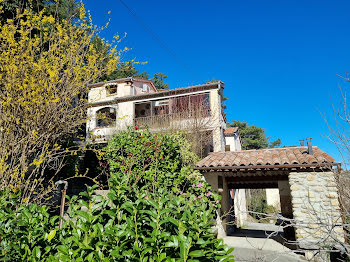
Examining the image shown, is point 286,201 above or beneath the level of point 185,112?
beneath

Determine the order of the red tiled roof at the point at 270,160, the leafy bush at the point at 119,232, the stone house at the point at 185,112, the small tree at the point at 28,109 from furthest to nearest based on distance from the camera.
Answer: the stone house at the point at 185,112 < the red tiled roof at the point at 270,160 < the small tree at the point at 28,109 < the leafy bush at the point at 119,232

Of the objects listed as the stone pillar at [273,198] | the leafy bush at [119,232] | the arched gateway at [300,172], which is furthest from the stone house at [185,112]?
the leafy bush at [119,232]

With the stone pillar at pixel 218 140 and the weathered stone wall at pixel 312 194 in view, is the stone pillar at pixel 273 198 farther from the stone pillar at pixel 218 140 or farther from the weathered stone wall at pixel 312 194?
the weathered stone wall at pixel 312 194

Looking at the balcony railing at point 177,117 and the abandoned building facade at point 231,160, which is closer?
the abandoned building facade at point 231,160

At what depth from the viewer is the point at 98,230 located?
5.01 feet

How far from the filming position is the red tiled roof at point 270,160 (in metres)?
7.32

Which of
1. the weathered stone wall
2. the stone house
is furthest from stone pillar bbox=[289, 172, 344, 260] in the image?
the stone house

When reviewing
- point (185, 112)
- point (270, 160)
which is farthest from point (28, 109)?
point (185, 112)

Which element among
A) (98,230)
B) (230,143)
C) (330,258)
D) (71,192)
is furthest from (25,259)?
(230,143)

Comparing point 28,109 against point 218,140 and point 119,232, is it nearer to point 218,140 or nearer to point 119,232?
point 119,232

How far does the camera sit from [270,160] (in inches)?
319

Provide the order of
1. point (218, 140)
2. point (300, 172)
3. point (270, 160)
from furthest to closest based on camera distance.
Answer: point (218, 140)
point (270, 160)
point (300, 172)

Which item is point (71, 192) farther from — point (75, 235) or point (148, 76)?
point (148, 76)

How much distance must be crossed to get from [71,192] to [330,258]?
10024 millimetres
